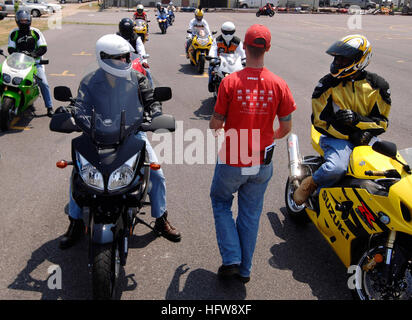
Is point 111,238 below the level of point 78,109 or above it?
below

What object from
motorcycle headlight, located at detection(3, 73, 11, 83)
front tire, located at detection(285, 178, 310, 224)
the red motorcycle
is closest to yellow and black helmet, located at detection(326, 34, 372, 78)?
front tire, located at detection(285, 178, 310, 224)

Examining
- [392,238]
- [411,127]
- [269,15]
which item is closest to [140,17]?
[411,127]

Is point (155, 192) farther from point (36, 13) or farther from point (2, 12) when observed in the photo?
point (36, 13)

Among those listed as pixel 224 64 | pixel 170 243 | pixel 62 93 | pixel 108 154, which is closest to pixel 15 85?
pixel 62 93

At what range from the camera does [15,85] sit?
23.5 ft

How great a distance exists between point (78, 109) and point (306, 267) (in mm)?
2571

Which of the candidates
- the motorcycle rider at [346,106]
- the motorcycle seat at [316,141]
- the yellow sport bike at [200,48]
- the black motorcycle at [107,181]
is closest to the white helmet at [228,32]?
the yellow sport bike at [200,48]

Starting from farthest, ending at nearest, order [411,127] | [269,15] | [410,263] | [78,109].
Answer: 1. [269,15]
2. [411,127]
3. [78,109]
4. [410,263]

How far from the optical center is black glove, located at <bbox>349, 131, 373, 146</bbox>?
389 centimetres

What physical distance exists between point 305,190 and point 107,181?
204 centimetres

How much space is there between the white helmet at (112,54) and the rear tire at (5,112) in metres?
4.30

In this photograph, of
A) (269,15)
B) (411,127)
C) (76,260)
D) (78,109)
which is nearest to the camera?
(78,109)

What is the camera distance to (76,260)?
3844mm
